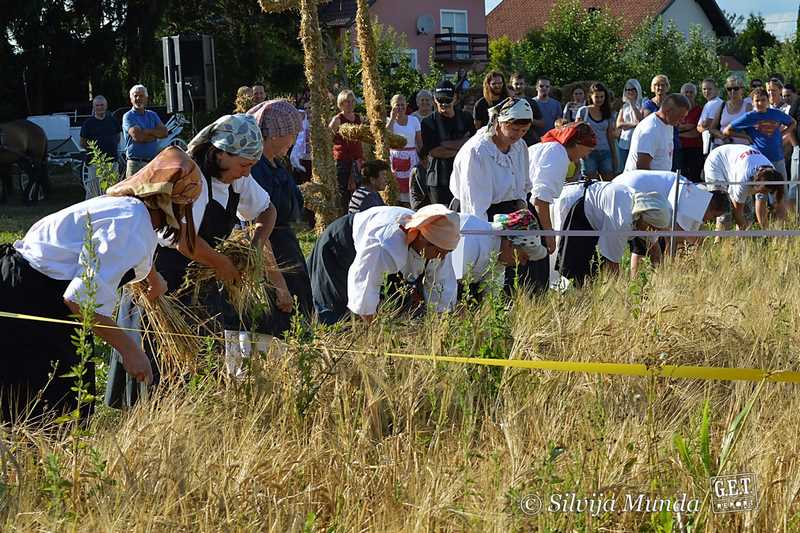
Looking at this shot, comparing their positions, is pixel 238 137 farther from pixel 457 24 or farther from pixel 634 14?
pixel 634 14

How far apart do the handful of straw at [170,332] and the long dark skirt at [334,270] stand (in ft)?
4.20

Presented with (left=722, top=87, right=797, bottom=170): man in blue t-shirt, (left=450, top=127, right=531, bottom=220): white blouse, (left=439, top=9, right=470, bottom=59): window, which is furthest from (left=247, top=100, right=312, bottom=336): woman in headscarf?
(left=439, top=9, right=470, bottom=59): window

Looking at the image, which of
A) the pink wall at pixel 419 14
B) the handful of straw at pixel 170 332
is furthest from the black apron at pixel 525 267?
the pink wall at pixel 419 14

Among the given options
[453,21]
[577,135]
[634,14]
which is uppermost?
[634,14]

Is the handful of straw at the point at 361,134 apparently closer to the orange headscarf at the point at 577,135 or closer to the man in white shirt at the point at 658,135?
the man in white shirt at the point at 658,135

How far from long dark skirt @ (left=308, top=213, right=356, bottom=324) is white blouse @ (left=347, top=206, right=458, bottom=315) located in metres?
0.27

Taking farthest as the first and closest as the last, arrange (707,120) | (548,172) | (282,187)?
(707,120) → (548,172) → (282,187)

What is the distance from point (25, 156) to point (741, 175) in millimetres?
13038

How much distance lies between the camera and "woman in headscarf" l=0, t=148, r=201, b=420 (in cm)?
385

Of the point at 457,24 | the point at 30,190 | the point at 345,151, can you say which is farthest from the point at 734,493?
the point at 457,24

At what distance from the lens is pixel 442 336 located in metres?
4.88

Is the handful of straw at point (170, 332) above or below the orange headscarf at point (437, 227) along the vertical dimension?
below

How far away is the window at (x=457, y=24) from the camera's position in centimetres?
5534

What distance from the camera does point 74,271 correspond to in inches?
158
